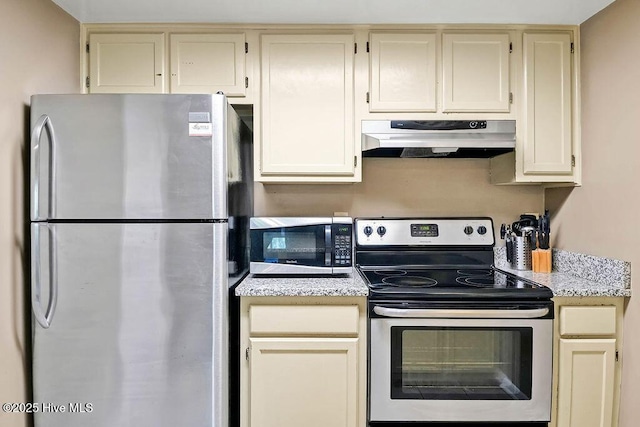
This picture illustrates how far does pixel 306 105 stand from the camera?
6.49ft

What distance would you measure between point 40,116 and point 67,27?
602mm

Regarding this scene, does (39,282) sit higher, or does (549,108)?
(549,108)

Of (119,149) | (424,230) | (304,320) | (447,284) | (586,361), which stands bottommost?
(586,361)

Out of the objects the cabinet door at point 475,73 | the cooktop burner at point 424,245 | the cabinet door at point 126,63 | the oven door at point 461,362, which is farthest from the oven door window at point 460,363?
the cabinet door at point 126,63

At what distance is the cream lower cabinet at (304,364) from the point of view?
5.59ft

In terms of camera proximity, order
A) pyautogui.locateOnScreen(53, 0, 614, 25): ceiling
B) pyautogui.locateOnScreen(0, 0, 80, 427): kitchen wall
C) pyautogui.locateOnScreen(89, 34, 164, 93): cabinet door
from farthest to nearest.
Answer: pyautogui.locateOnScreen(89, 34, 164, 93): cabinet door → pyautogui.locateOnScreen(53, 0, 614, 25): ceiling → pyautogui.locateOnScreen(0, 0, 80, 427): kitchen wall

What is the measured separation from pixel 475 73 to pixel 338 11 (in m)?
0.74

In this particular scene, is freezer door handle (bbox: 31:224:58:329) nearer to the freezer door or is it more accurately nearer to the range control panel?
the freezer door

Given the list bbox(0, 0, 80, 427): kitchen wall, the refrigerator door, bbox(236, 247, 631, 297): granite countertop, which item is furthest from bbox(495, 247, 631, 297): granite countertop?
bbox(0, 0, 80, 427): kitchen wall

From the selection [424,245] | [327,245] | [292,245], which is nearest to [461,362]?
[424,245]

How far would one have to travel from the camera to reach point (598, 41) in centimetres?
185

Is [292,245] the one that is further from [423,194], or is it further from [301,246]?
[423,194]

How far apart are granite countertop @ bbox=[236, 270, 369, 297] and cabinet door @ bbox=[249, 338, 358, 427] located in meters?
0.20

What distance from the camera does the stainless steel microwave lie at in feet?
6.19
